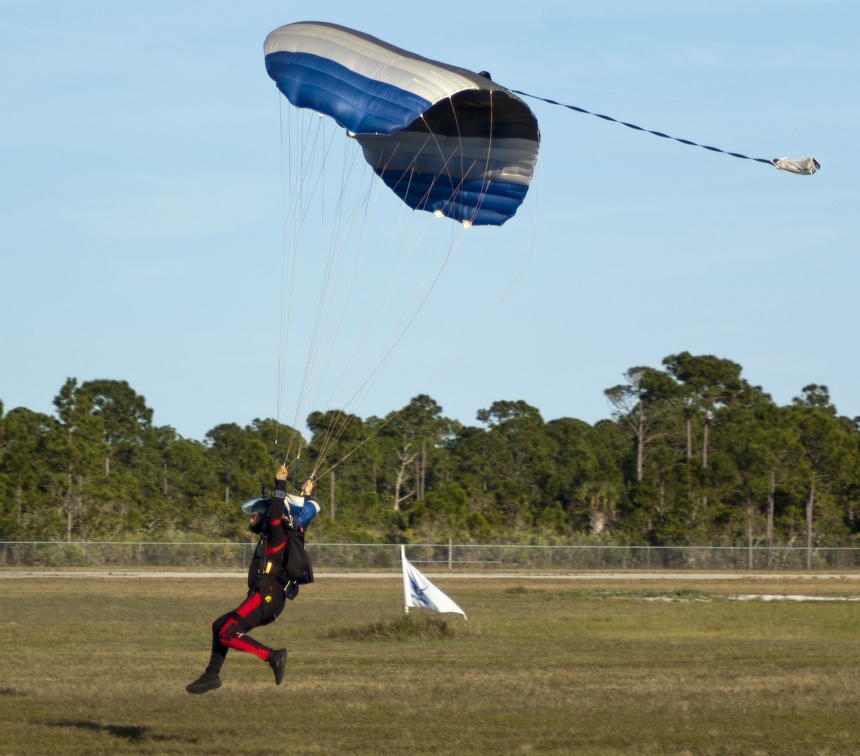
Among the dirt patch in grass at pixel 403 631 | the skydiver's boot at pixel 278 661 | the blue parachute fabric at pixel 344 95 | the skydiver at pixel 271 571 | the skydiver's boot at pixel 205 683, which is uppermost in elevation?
the blue parachute fabric at pixel 344 95

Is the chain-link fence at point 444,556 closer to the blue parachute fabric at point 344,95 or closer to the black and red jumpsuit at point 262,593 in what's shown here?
the blue parachute fabric at point 344,95

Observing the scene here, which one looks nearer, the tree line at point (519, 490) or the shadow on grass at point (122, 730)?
the shadow on grass at point (122, 730)

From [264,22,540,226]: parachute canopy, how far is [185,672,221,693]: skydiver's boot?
5.26 meters

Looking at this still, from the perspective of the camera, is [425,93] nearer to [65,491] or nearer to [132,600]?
[132,600]

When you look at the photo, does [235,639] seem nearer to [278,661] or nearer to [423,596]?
[278,661]

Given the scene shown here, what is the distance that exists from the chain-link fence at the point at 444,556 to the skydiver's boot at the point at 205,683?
3506cm

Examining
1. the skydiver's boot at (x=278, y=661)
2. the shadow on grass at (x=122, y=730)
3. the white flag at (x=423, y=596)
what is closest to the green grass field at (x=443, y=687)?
the shadow on grass at (x=122, y=730)

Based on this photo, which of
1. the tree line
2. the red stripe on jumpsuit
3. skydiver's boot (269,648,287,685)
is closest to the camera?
the red stripe on jumpsuit

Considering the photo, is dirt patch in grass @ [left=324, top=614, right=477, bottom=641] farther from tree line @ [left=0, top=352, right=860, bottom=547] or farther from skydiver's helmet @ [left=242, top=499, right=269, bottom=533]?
tree line @ [left=0, top=352, right=860, bottom=547]

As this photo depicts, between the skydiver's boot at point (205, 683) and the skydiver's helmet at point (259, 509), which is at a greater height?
the skydiver's helmet at point (259, 509)

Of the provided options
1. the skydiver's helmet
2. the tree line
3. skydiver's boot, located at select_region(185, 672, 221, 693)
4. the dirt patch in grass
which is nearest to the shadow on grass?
skydiver's boot, located at select_region(185, 672, 221, 693)

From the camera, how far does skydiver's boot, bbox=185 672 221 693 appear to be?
393 inches

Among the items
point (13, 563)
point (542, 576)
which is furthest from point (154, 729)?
point (13, 563)

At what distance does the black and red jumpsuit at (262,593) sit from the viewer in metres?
10.3
